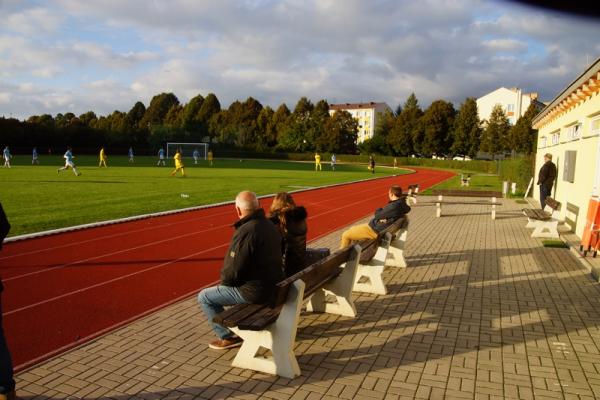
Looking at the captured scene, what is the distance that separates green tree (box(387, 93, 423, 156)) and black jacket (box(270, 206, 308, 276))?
71.9m

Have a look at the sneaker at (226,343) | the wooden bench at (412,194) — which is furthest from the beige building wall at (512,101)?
the sneaker at (226,343)

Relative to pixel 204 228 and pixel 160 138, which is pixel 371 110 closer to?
pixel 160 138

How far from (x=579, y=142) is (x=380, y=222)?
7724 millimetres

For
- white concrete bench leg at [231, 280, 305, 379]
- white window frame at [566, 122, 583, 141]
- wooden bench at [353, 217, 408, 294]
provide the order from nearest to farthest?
1. white concrete bench leg at [231, 280, 305, 379]
2. wooden bench at [353, 217, 408, 294]
3. white window frame at [566, 122, 583, 141]

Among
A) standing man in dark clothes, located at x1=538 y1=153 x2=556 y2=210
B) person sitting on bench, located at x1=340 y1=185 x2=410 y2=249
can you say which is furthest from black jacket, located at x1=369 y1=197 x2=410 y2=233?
standing man in dark clothes, located at x1=538 y1=153 x2=556 y2=210

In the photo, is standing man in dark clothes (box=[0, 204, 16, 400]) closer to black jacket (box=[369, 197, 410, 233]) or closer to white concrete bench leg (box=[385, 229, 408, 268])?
black jacket (box=[369, 197, 410, 233])

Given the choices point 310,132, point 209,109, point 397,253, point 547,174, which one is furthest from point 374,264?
point 209,109

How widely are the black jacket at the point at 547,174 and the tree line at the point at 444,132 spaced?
51.2 metres

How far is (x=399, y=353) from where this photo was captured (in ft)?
16.2

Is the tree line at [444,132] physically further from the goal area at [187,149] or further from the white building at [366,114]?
the white building at [366,114]

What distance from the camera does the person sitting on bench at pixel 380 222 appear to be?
764 centimetres

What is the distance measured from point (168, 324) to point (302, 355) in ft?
5.78

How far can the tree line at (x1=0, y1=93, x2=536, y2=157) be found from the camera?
2539 inches

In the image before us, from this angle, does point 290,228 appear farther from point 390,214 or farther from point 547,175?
point 547,175
